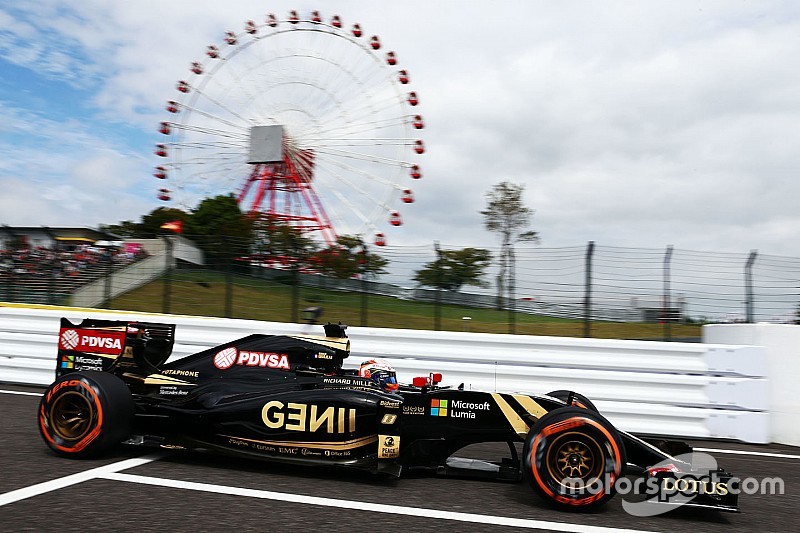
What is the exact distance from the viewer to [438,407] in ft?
15.4

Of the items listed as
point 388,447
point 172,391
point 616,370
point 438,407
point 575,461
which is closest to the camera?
point 575,461

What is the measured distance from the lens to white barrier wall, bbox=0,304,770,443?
7.08 metres

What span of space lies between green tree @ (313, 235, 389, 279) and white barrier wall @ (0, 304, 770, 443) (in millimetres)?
2615

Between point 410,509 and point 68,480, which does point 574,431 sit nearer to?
point 410,509

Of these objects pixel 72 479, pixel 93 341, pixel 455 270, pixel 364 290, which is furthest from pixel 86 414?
pixel 455 270

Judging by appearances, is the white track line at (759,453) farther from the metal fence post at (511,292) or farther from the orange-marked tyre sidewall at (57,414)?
the orange-marked tyre sidewall at (57,414)

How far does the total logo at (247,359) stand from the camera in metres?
5.64

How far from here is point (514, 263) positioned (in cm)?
996

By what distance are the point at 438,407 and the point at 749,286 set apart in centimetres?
645

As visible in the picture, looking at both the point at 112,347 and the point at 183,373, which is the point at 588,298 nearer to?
the point at 183,373

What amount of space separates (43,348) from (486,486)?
677cm

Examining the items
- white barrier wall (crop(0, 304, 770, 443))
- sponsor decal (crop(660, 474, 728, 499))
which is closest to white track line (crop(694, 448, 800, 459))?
white barrier wall (crop(0, 304, 770, 443))

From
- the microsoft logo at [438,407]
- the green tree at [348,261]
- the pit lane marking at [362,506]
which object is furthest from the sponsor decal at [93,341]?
the green tree at [348,261]

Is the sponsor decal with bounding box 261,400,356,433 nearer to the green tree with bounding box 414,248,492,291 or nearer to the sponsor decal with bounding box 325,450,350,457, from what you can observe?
the sponsor decal with bounding box 325,450,350,457
